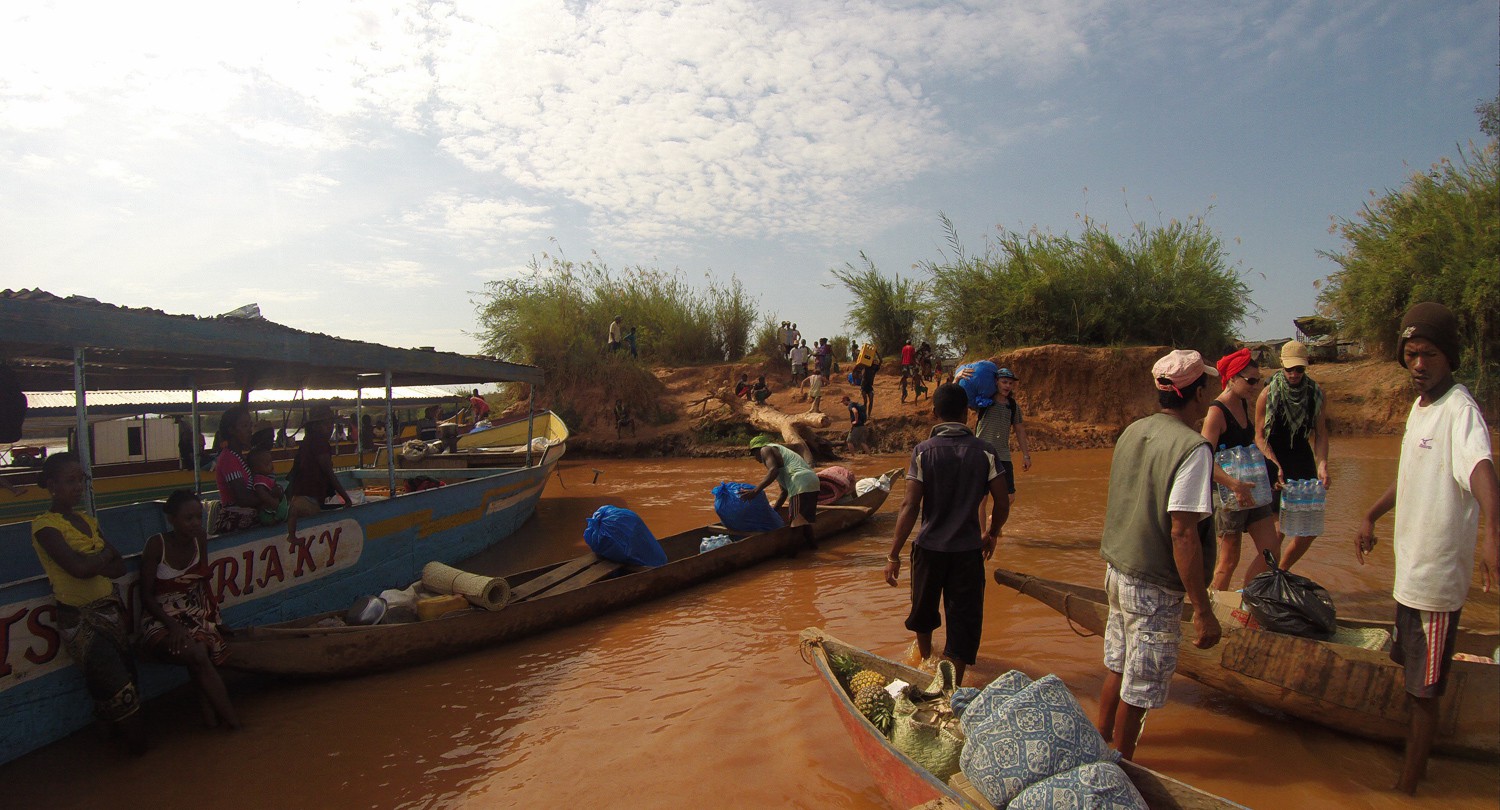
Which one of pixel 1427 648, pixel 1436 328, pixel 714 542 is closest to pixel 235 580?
pixel 714 542

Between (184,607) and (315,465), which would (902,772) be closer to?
(184,607)

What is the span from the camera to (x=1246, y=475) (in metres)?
4.55

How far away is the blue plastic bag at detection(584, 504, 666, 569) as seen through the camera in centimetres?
684

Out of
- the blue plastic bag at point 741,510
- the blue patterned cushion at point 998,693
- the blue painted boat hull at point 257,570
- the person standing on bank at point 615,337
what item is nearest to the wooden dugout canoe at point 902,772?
the blue patterned cushion at point 998,693

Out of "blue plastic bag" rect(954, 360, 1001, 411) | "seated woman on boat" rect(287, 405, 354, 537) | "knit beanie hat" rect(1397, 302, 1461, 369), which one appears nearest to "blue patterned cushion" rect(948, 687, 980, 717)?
"knit beanie hat" rect(1397, 302, 1461, 369)

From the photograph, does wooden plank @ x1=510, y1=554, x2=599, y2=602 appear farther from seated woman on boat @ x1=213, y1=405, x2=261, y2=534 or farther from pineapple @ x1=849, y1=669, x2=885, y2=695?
pineapple @ x1=849, y1=669, x2=885, y2=695

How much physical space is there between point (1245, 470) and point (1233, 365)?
0.66 metres

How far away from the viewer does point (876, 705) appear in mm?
3406

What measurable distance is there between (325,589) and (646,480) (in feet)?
31.3

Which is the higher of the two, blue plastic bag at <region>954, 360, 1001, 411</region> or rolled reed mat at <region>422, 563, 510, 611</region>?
blue plastic bag at <region>954, 360, 1001, 411</region>

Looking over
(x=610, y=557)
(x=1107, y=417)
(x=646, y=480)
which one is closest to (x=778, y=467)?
(x=610, y=557)

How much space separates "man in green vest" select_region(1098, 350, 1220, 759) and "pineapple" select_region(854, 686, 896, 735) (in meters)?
0.97

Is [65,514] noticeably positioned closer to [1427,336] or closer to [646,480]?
[1427,336]

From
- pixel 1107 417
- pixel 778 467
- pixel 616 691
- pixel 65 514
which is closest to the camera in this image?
pixel 65 514
